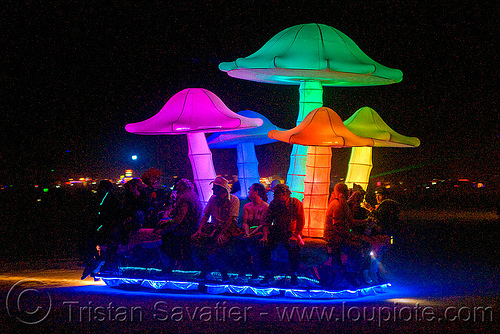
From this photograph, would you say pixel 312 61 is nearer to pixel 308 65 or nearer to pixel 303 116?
pixel 308 65

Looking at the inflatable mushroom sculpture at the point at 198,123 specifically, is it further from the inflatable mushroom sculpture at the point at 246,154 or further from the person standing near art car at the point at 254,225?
the inflatable mushroom sculpture at the point at 246,154

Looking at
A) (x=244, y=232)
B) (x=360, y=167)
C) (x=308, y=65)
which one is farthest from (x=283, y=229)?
(x=360, y=167)

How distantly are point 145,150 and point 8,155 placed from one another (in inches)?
408

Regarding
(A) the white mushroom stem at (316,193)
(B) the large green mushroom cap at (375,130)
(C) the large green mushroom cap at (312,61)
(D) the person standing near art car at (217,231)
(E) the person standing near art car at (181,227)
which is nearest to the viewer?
(D) the person standing near art car at (217,231)

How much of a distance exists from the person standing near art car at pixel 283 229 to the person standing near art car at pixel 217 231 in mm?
608

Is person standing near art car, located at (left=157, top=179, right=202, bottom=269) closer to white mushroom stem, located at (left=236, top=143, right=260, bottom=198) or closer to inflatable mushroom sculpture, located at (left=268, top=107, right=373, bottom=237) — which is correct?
inflatable mushroom sculpture, located at (left=268, top=107, right=373, bottom=237)

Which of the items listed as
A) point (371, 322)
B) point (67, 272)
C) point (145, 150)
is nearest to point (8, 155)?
point (145, 150)

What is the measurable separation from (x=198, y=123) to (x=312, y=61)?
7.68 feet

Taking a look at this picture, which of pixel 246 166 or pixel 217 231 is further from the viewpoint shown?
pixel 246 166

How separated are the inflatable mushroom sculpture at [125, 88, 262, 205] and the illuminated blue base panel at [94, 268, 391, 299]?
1929mm

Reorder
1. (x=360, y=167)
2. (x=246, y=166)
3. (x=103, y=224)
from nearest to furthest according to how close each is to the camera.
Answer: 1. (x=103, y=224)
2. (x=360, y=167)
3. (x=246, y=166)

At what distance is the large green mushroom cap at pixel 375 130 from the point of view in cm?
1014

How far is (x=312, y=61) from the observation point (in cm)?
931

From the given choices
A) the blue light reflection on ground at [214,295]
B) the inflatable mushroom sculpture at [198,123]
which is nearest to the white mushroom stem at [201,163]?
the inflatable mushroom sculpture at [198,123]
